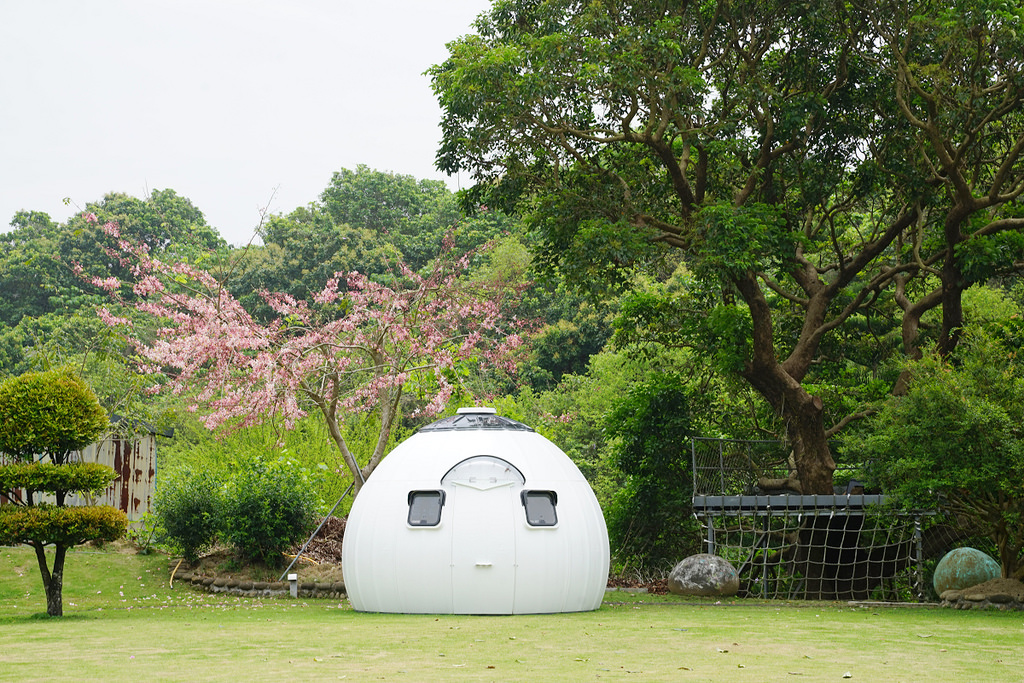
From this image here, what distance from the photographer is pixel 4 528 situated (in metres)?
12.3

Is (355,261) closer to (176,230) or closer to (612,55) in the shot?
(176,230)

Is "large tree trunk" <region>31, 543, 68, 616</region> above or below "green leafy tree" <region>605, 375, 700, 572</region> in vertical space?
below

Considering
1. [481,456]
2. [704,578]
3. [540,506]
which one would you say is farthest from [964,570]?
[481,456]

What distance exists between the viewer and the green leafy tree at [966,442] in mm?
13430

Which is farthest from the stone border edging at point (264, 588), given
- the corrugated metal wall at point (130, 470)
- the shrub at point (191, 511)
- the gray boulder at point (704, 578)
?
the gray boulder at point (704, 578)

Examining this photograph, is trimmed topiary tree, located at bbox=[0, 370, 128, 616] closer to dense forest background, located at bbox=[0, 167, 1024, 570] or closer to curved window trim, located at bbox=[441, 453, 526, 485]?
curved window trim, located at bbox=[441, 453, 526, 485]

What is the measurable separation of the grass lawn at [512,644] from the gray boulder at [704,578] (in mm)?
1194

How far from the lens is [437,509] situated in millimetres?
12727

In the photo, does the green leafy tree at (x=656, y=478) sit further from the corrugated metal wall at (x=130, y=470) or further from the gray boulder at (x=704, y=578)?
the corrugated metal wall at (x=130, y=470)

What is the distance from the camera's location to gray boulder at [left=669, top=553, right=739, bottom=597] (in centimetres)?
1678

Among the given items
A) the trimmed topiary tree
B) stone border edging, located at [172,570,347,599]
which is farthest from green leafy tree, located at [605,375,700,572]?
the trimmed topiary tree

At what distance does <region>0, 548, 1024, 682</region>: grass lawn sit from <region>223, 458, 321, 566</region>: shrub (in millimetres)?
2521

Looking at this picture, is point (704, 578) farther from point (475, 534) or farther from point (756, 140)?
point (756, 140)

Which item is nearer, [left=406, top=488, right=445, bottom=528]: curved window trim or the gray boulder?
[left=406, top=488, right=445, bottom=528]: curved window trim
